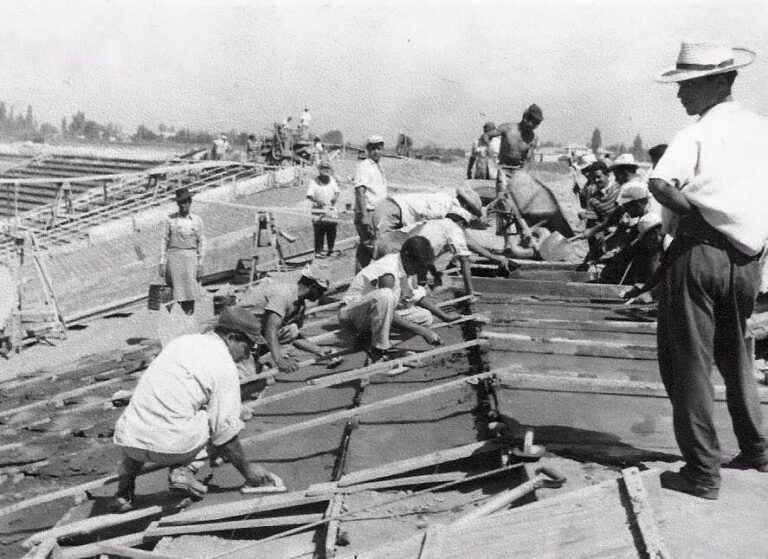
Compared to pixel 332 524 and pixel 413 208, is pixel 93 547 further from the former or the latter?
pixel 413 208

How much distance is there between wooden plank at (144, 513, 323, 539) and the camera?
10.6 ft

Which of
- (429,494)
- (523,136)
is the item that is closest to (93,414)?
(429,494)

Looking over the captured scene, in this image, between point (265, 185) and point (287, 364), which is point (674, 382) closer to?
point (287, 364)

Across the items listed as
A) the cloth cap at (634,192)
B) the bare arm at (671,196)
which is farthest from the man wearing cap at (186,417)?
the cloth cap at (634,192)

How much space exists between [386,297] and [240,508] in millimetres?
2289

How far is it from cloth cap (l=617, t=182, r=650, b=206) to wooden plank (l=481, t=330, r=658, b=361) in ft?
8.28

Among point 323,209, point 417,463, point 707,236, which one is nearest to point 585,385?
point 417,463

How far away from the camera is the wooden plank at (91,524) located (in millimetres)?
3443

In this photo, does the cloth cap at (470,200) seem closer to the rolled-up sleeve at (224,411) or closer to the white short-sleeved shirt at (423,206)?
the white short-sleeved shirt at (423,206)

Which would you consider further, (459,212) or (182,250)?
(182,250)

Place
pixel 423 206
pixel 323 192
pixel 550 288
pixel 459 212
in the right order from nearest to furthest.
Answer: pixel 459 212, pixel 423 206, pixel 550 288, pixel 323 192

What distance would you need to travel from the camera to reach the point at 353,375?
498cm

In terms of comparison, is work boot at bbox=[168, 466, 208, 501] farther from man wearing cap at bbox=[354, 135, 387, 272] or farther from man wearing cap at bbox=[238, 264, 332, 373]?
man wearing cap at bbox=[354, 135, 387, 272]

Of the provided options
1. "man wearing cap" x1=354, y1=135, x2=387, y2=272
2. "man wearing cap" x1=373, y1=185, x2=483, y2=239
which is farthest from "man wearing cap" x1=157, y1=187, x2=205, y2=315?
"man wearing cap" x1=373, y1=185, x2=483, y2=239
